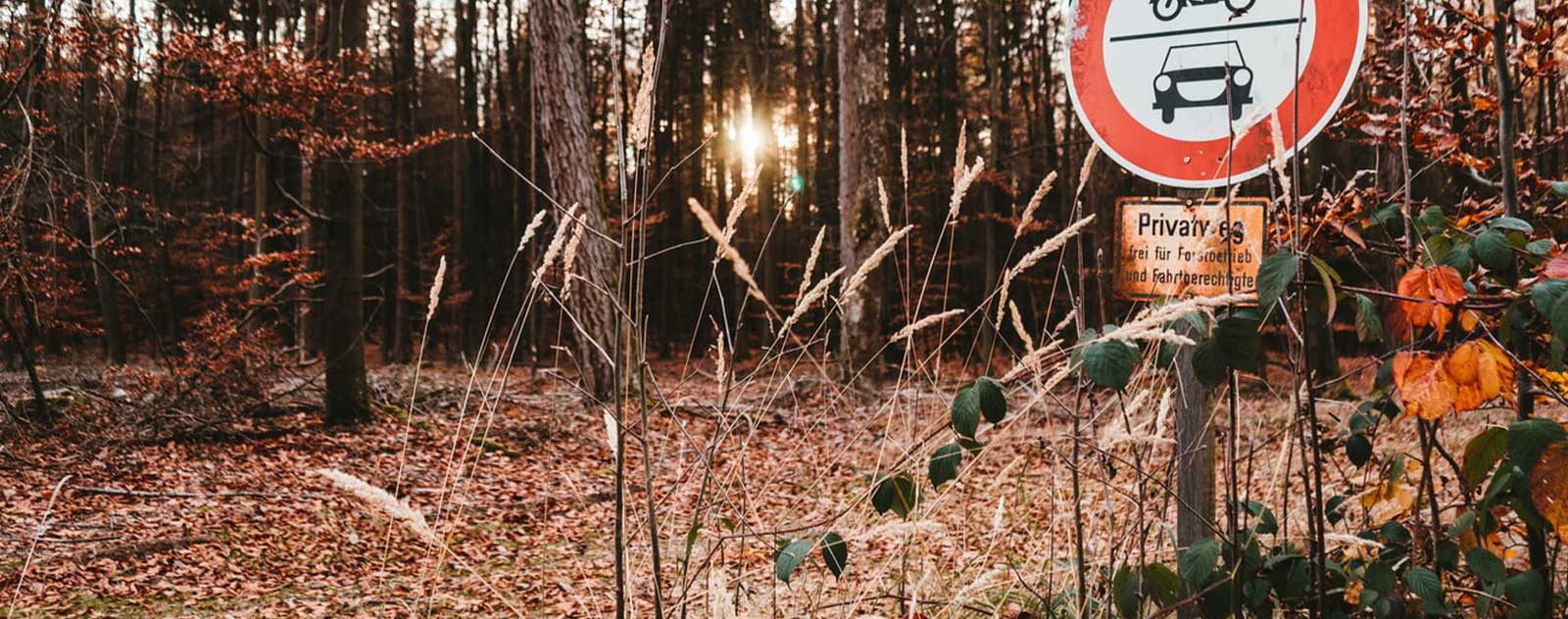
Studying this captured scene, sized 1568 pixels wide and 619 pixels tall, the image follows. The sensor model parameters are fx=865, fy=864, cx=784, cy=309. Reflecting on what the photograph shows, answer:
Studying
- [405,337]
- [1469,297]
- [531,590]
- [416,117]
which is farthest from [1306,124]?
[416,117]

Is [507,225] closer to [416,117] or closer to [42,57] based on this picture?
[416,117]

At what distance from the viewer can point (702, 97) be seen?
21.0 metres

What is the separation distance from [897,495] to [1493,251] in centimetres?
100

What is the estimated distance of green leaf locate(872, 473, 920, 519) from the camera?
4.72ft

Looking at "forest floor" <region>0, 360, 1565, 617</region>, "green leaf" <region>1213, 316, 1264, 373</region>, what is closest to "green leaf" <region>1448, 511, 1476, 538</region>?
"forest floor" <region>0, 360, 1565, 617</region>

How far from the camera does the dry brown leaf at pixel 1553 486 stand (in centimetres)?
121

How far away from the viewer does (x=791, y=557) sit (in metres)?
1.35

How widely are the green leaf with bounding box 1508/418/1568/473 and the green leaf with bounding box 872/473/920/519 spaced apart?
0.85 metres

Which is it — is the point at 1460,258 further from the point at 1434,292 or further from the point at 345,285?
the point at 345,285

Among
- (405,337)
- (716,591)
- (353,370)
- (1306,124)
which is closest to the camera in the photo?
(716,591)

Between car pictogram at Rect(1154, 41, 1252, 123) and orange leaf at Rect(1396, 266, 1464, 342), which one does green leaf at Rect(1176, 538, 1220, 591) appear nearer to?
orange leaf at Rect(1396, 266, 1464, 342)

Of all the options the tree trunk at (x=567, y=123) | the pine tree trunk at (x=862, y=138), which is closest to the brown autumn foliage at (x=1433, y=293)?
the tree trunk at (x=567, y=123)

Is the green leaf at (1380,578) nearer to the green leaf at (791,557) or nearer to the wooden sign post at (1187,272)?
the wooden sign post at (1187,272)

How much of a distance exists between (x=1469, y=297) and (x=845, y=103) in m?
8.35
